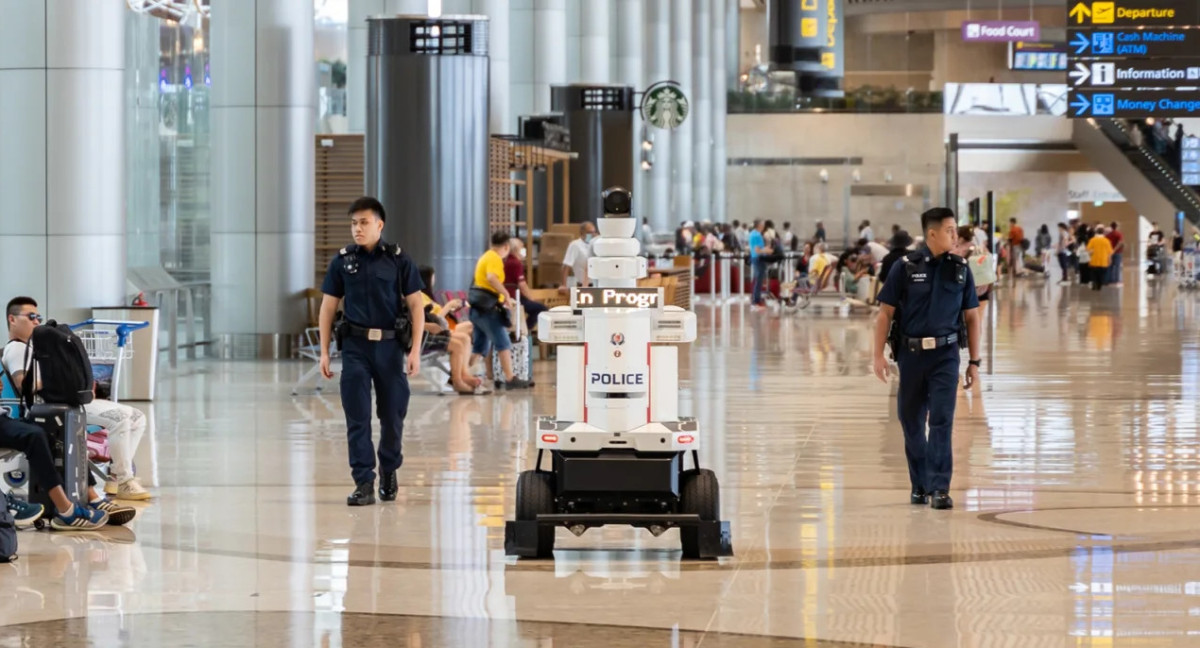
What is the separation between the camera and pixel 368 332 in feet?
31.4

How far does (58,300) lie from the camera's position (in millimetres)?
15344

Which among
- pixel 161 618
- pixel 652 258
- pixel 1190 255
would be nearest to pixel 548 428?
pixel 161 618

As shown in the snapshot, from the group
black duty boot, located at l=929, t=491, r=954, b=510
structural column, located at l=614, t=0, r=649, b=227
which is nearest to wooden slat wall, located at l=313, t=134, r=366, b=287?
black duty boot, located at l=929, t=491, r=954, b=510

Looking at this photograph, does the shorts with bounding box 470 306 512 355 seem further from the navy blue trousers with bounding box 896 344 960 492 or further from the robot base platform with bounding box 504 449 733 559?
the robot base platform with bounding box 504 449 733 559

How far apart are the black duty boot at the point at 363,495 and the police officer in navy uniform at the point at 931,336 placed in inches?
108

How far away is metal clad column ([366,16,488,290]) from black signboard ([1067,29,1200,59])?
9.58m

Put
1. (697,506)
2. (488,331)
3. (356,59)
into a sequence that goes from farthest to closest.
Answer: (356,59)
(488,331)
(697,506)

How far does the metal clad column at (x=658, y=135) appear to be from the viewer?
47.8 meters

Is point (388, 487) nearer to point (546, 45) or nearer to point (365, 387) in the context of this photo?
point (365, 387)

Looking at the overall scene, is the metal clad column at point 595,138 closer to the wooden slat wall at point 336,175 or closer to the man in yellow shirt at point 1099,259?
the wooden slat wall at point 336,175

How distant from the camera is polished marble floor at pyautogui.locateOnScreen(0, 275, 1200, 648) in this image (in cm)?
654

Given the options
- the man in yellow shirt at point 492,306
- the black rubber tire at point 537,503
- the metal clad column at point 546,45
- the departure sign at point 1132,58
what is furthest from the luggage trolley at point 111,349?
the metal clad column at point 546,45

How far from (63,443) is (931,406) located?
14.2 feet

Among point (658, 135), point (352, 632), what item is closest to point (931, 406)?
point (352, 632)
